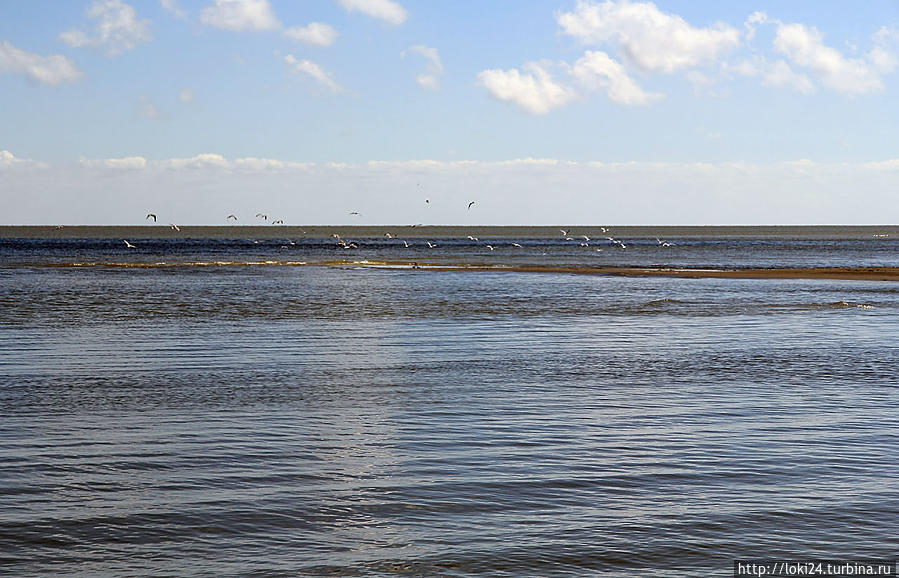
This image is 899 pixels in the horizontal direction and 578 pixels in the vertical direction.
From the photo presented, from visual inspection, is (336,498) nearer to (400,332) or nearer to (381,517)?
(381,517)

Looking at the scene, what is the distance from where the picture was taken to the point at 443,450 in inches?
453

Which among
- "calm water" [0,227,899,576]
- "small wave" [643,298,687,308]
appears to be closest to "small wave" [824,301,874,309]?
"small wave" [643,298,687,308]

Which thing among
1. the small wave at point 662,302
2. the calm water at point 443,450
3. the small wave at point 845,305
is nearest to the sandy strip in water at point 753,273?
the small wave at point 845,305

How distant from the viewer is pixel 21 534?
8.41 meters

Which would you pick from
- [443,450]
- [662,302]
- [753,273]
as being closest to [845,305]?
[662,302]

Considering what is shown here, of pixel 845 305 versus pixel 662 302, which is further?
pixel 662 302

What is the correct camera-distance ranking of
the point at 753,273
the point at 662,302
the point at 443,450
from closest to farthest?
the point at 443,450 → the point at 662,302 → the point at 753,273

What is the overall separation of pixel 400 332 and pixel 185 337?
5257 millimetres

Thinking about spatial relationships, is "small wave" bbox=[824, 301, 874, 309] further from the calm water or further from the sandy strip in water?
the sandy strip in water

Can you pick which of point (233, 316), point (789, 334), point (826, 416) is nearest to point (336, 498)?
point (826, 416)

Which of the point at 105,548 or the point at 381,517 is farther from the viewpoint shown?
the point at 381,517

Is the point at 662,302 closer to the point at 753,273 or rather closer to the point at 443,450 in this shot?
the point at 753,273

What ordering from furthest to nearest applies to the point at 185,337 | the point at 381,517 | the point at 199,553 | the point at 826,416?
the point at 185,337, the point at 826,416, the point at 381,517, the point at 199,553

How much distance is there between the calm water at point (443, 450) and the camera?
8148 millimetres
